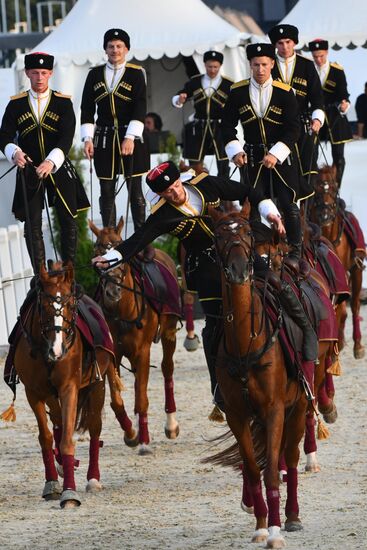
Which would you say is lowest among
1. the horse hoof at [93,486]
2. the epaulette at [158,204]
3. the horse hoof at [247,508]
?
the horse hoof at [93,486]

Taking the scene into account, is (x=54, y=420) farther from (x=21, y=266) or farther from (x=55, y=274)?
(x=21, y=266)

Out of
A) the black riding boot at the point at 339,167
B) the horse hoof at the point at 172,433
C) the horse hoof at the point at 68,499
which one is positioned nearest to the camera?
the horse hoof at the point at 68,499

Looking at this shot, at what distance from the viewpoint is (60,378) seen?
37.2 ft

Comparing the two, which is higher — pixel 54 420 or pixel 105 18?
pixel 105 18

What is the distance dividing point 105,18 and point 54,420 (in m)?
14.1

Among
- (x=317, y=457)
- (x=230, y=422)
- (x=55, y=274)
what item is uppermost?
(x=55, y=274)

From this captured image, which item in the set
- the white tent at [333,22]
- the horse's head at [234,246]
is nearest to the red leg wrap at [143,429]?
the horse's head at [234,246]

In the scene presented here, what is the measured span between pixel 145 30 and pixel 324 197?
823cm

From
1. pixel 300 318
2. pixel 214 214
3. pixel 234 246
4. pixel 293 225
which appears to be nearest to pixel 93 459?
pixel 300 318

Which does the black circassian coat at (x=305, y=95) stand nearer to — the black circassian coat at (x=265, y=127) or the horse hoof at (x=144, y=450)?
the black circassian coat at (x=265, y=127)

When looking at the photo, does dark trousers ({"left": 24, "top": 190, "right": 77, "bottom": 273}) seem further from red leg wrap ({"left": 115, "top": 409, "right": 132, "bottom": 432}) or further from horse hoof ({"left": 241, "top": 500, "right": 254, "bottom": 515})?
horse hoof ({"left": 241, "top": 500, "right": 254, "bottom": 515})

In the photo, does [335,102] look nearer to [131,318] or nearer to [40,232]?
[131,318]

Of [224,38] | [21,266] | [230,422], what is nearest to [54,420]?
[230,422]

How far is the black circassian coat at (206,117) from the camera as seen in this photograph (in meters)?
19.8
